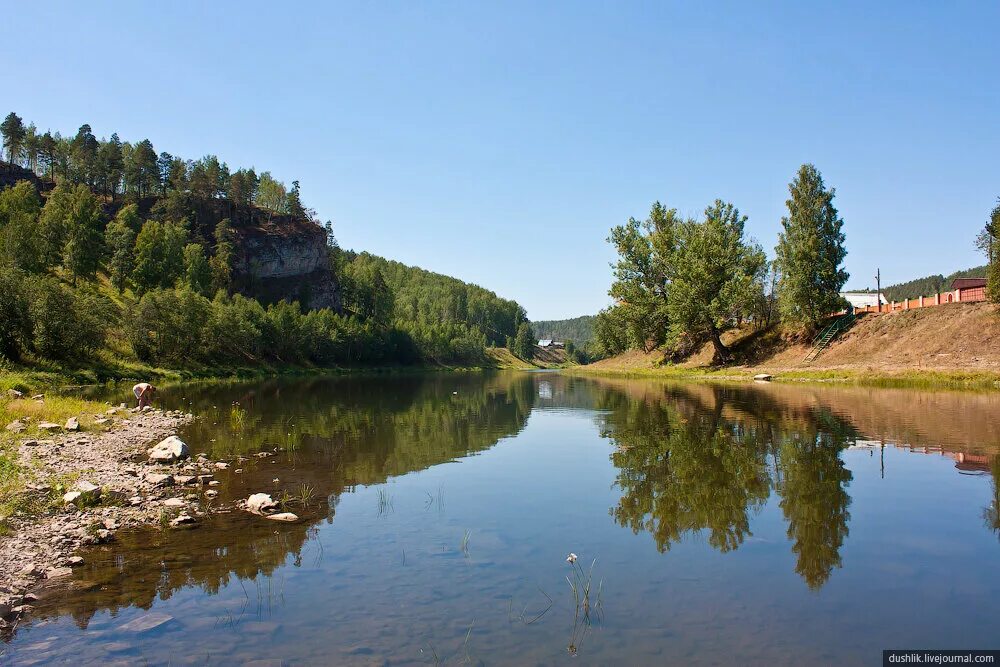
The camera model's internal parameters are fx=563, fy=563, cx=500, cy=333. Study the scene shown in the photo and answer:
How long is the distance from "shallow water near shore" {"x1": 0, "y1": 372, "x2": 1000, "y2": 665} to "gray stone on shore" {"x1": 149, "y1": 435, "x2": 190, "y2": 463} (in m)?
1.38

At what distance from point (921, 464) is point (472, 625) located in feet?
54.4

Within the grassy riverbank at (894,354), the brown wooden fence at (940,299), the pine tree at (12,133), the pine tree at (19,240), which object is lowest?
the grassy riverbank at (894,354)

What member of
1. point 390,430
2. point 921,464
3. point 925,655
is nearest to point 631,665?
point 925,655

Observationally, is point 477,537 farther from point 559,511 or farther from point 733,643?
point 733,643

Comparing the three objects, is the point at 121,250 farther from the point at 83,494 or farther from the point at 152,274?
the point at 83,494

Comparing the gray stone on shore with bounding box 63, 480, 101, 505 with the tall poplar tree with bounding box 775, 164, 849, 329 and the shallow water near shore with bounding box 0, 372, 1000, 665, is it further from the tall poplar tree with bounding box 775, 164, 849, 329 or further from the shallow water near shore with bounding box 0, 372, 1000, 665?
the tall poplar tree with bounding box 775, 164, 849, 329

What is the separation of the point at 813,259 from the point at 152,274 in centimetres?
10700

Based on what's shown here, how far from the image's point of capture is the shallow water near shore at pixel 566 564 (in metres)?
7.19

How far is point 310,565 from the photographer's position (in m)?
10.1

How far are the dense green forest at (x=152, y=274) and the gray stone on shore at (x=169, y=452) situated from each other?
42.1 meters

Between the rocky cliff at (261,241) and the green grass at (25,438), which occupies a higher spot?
the rocky cliff at (261,241)

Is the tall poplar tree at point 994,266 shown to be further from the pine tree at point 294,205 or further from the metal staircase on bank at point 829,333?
the pine tree at point 294,205

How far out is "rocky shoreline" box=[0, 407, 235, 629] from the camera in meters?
9.48

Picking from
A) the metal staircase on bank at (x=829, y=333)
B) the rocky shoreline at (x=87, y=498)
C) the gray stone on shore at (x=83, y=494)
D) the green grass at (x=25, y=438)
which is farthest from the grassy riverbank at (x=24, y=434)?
the metal staircase on bank at (x=829, y=333)
